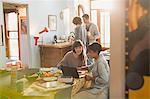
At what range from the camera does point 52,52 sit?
13.6ft

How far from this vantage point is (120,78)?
0.74m

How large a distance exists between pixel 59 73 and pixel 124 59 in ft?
5.18

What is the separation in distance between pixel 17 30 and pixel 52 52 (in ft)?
3.60

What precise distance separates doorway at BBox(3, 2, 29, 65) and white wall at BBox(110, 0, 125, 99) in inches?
98.5

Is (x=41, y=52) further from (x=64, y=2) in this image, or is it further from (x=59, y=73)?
(x=59, y=73)

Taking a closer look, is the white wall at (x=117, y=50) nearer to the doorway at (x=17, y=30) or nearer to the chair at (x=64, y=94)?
the chair at (x=64, y=94)

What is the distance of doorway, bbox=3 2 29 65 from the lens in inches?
155

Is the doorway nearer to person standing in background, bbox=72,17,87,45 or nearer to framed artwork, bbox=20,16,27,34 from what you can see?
framed artwork, bbox=20,16,27,34

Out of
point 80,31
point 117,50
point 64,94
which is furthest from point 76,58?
point 117,50

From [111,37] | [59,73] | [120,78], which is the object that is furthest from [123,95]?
[59,73]

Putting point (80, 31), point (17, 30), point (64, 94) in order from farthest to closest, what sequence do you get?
1. point (17, 30)
2. point (80, 31)
3. point (64, 94)

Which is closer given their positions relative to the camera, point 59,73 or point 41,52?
point 59,73

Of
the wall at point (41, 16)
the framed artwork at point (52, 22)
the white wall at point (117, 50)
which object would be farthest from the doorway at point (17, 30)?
the white wall at point (117, 50)

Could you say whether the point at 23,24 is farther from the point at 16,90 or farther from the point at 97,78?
the point at 16,90
